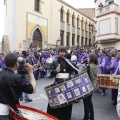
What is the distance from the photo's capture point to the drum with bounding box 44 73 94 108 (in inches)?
173

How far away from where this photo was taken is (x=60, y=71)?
5.51 m

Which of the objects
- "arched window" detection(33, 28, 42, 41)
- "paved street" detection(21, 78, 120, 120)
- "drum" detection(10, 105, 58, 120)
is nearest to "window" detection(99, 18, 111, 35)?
"arched window" detection(33, 28, 42, 41)

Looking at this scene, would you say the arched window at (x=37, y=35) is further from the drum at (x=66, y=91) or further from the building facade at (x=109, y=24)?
the drum at (x=66, y=91)

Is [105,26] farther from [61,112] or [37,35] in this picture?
[61,112]

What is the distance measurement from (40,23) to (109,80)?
21.8 m

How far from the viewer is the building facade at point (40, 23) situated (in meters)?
24.0

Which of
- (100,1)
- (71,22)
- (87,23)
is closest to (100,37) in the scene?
(100,1)

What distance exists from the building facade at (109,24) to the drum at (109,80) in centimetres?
2092

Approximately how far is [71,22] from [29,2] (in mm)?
10634

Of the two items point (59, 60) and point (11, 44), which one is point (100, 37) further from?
point (59, 60)

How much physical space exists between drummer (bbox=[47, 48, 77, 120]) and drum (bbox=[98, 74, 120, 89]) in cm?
139

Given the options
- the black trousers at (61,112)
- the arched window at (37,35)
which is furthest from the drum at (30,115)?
the arched window at (37,35)

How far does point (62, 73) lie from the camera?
549cm

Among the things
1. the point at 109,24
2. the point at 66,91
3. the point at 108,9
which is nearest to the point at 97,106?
the point at 66,91
